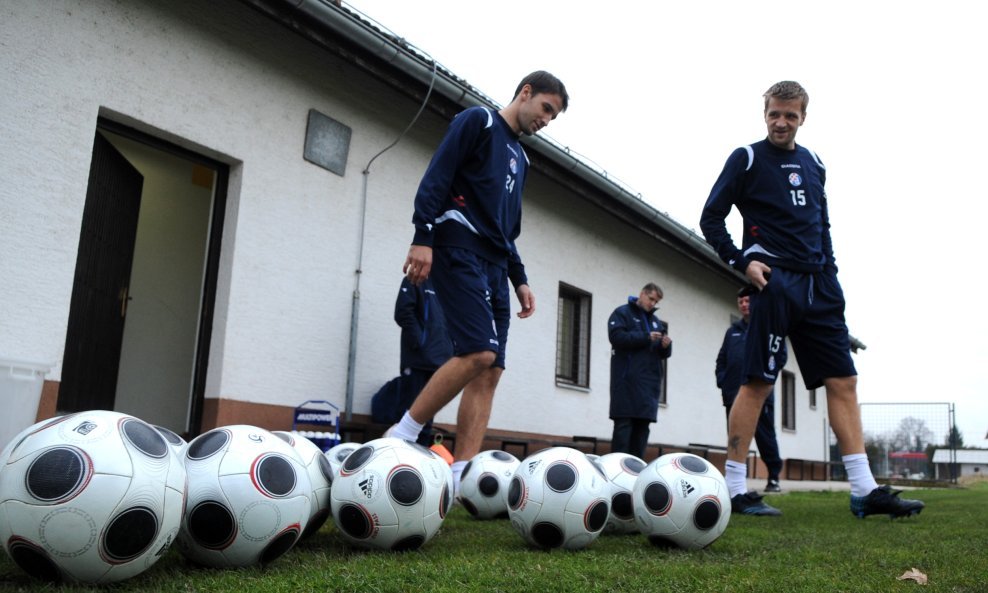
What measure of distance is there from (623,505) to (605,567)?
1208 mm

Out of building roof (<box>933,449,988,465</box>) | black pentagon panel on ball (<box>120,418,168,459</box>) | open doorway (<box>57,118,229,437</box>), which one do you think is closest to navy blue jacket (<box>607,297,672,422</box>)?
open doorway (<box>57,118,229,437</box>)

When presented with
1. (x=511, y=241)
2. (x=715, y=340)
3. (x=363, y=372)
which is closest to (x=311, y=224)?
(x=363, y=372)

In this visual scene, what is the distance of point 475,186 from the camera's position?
183 inches

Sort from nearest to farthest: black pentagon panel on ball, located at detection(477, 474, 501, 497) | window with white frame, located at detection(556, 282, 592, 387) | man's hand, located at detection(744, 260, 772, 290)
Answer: black pentagon panel on ball, located at detection(477, 474, 501, 497), man's hand, located at detection(744, 260, 772, 290), window with white frame, located at detection(556, 282, 592, 387)

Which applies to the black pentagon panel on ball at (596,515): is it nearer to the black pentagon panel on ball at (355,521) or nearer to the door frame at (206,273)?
the black pentagon panel on ball at (355,521)

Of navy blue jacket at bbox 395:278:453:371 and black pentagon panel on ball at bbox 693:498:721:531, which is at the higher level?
navy blue jacket at bbox 395:278:453:371

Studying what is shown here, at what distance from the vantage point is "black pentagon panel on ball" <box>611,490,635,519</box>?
159 inches

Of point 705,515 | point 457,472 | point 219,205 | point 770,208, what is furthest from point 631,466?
point 219,205

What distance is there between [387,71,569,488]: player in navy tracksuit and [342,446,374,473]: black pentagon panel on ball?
107 centimetres

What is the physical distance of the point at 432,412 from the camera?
4.46 metres

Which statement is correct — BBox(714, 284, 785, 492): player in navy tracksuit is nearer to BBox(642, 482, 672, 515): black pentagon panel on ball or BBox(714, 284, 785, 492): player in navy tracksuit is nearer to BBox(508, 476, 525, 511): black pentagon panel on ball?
BBox(642, 482, 672, 515): black pentagon panel on ball

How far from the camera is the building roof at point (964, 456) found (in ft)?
90.7

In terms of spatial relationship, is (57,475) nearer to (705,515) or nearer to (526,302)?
(705,515)

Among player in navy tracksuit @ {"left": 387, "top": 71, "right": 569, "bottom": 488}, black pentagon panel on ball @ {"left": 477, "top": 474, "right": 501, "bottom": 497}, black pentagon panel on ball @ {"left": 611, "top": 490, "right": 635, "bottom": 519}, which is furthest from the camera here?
black pentagon panel on ball @ {"left": 477, "top": 474, "right": 501, "bottom": 497}
